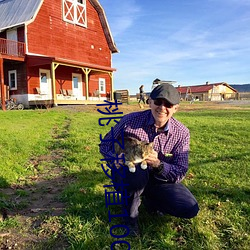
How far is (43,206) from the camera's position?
11.3 feet

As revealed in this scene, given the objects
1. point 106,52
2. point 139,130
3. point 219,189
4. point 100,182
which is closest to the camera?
point 139,130

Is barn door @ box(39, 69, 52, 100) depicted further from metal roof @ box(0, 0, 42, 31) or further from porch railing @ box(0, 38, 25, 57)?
metal roof @ box(0, 0, 42, 31)

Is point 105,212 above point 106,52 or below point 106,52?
below

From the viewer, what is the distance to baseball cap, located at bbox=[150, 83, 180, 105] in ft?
8.54

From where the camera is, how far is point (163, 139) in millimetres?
2895

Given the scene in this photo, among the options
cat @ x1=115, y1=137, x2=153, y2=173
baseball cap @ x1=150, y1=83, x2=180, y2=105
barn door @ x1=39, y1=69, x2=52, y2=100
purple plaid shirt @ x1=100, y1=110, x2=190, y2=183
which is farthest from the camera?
barn door @ x1=39, y1=69, x2=52, y2=100

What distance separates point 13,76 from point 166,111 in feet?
62.8

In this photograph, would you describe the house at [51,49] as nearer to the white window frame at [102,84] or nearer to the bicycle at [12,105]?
the white window frame at [102,84]

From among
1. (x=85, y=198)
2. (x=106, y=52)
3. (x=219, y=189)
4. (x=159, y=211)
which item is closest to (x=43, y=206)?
(x=85, y=198)

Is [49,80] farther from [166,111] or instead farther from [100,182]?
[166,111]

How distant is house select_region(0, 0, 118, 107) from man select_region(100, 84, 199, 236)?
1537 cm

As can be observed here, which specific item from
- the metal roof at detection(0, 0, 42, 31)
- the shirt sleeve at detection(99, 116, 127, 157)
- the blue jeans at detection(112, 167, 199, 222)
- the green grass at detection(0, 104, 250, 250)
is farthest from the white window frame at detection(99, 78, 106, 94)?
the blue jeans at detection(112, 167, 199, 222)

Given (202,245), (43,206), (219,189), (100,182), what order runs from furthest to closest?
(100,182), (219,189), (43,206), (202,245)

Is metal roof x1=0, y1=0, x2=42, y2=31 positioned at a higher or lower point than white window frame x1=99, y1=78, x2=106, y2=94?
higher
